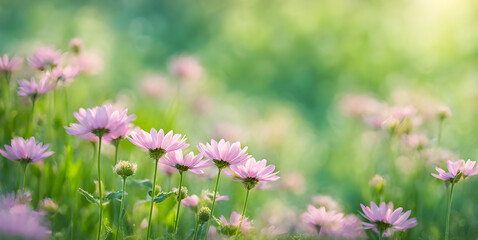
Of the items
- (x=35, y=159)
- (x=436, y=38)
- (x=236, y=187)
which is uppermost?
(x=436, y=38)

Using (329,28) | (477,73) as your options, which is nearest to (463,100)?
(477,73)

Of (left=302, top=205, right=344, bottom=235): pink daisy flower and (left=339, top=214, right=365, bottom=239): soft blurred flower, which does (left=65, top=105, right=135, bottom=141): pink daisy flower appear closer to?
(left=302, top=205, right=344, bottom=235): pink daisy flower

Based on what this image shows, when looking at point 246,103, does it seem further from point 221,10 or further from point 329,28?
point 221,10

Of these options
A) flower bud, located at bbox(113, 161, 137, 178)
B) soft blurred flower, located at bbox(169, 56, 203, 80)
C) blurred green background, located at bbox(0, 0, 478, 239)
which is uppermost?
blurred green background, located at bbox(0, 0, 478, 239)

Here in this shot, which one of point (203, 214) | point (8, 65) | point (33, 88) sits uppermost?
point (8, 65)

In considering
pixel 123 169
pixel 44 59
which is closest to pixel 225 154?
pixel 123 169

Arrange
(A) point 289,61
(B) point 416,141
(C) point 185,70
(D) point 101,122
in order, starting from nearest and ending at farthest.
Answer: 1. (D) point 101,122
2. (B) point 416,141
3. (C) point 185,70
4. (A) point 289,61

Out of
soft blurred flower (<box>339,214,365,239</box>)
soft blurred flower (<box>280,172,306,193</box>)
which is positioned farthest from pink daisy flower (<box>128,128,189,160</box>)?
soft blurred flower (<box>280,172,306,193</box>)

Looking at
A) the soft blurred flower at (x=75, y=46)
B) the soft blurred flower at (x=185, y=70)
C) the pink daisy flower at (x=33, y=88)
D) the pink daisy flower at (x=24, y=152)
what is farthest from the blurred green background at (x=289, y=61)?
the pink daisy flower at (x=24, y=152)

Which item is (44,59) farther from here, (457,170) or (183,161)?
(457,170)
